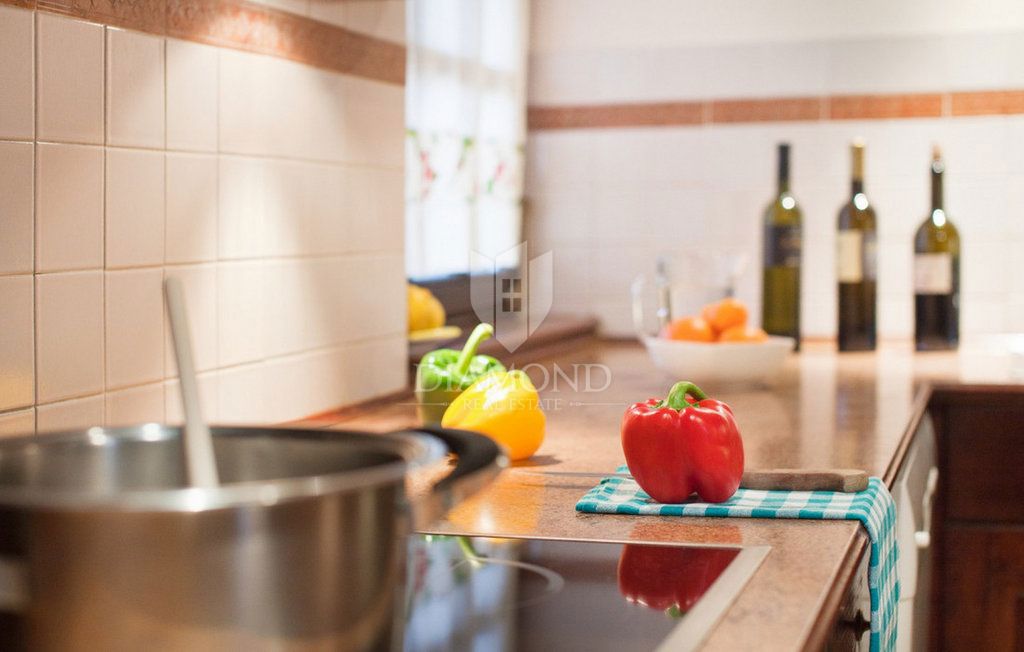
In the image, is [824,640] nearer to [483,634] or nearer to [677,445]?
[483,634]

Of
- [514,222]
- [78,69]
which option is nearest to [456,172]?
[514,222]

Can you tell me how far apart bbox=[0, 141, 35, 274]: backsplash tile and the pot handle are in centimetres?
67

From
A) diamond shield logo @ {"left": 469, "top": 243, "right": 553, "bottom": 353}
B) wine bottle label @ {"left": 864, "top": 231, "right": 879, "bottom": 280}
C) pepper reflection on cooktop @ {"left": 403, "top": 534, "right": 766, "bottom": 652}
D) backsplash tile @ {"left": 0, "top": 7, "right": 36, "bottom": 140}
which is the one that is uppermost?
backsplash tile @ {"left": 0, "top": 7, "right": 36, "bottom": 140}

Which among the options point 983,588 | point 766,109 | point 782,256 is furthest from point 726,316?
point 766,109

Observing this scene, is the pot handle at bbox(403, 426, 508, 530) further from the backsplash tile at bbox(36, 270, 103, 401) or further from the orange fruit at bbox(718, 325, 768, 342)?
the orange fruit at bbox(718, 325, 768, 342)

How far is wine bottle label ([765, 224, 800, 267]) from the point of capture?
2.88 m

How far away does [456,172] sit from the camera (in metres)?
2.90

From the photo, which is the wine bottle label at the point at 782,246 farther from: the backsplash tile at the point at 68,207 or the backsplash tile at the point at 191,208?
the backsplash tile at the point at 68,207

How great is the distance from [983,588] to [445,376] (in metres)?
1.19

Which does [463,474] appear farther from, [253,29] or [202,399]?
[253,29]

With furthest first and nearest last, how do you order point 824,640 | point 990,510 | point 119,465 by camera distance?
point 990,510 → point 824,640 → point 119,465

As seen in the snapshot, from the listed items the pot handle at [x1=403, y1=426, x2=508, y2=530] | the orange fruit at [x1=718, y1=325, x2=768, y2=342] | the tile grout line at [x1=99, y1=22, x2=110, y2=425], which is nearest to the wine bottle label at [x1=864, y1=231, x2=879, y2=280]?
the orange fruit at [x1=718, y1=325, x2=768, y2=342]

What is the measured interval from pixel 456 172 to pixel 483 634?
6.87ft

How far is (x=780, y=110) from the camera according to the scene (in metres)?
3.18
